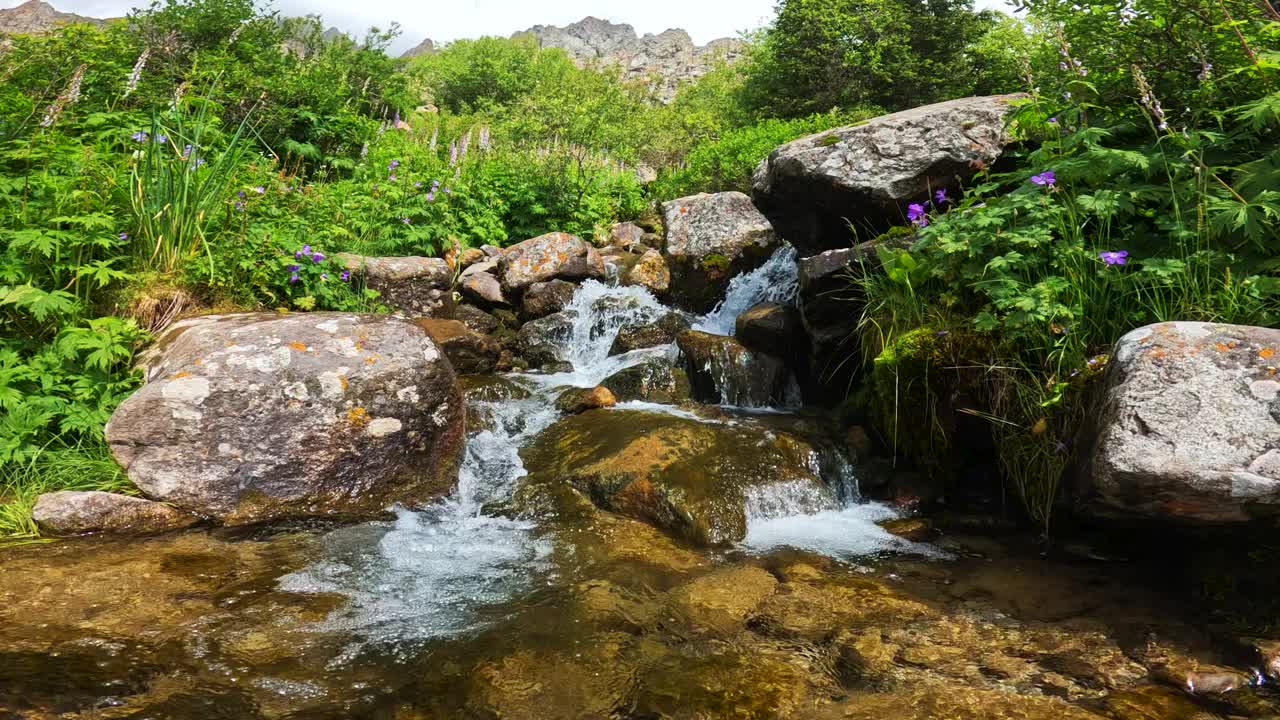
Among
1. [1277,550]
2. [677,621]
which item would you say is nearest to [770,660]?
[677,621]

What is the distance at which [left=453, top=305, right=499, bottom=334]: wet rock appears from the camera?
890 cm

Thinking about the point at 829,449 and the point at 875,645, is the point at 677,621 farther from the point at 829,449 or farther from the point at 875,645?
the point at 829,449

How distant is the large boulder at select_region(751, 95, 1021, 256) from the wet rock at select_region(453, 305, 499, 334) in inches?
158

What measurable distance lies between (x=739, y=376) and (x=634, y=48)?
339 ft

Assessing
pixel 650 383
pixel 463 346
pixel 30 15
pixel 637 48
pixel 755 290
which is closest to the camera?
pixel 650 383

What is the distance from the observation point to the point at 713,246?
9602 millimetres

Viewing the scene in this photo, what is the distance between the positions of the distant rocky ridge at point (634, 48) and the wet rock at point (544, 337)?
5580 cm

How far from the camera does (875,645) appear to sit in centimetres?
296

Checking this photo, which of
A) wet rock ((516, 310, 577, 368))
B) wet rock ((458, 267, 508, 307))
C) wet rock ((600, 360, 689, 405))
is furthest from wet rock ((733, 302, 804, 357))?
wet rock ((458, 267, 508, 307))

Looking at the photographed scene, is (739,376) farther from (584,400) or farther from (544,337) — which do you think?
(544,337)

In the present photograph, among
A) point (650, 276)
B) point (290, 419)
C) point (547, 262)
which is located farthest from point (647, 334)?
point (290, 419)

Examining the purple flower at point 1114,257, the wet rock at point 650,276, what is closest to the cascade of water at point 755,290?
the wet rock at point 650,276

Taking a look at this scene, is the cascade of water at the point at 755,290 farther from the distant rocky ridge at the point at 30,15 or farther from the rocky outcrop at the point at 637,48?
the rocky outcrop at the point at 637,48

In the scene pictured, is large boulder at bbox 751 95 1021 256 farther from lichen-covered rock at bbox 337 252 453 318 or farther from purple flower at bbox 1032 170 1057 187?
lichen-covered rock at bbox 337 252 453 318
